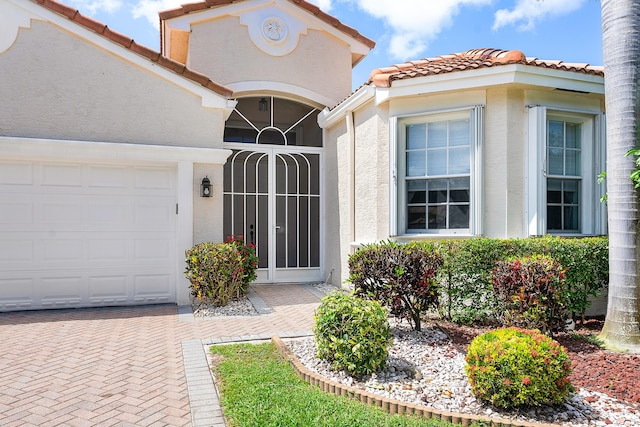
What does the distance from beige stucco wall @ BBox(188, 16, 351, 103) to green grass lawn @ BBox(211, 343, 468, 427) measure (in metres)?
7.87

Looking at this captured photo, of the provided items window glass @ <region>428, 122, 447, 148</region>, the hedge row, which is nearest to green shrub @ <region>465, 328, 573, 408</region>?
the hedge row

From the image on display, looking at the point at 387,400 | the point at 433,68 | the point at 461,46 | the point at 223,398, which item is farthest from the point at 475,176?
the point at 223,398

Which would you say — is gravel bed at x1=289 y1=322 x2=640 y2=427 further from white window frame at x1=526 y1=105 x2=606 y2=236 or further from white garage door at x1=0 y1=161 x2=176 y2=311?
white garage door at x1=0 y1=161 x2=176 y2=311

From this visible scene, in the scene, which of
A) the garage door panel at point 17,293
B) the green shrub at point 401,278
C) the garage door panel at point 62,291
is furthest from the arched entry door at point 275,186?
the green shrub at point 401,278

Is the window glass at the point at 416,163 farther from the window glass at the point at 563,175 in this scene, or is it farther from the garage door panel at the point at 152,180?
the garage door panel at the point at 152,180

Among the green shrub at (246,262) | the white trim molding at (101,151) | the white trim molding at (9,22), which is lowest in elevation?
the green shrub at (246,262)

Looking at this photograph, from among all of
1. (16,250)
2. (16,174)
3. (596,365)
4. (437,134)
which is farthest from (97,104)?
(596,365)

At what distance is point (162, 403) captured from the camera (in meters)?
4.29

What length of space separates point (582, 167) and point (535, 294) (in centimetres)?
373

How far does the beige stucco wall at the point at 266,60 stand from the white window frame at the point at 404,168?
369 centimetres

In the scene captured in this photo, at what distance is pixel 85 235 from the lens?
8.37m

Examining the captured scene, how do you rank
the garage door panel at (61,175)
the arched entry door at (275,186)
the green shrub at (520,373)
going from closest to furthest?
the green shrub at (520,373)
the garage door panel at (61,175)
the arched entry door at (275,186)

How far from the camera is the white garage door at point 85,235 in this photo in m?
8.02

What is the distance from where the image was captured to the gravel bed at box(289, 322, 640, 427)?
3938 mm
